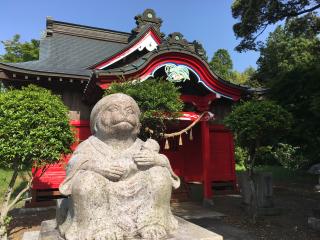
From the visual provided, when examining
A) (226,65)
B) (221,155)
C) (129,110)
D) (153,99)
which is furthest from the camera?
(226,65)

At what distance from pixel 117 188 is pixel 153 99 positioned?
157 inches

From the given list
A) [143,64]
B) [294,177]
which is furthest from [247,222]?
[294,177]

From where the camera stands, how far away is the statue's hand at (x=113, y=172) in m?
3.30

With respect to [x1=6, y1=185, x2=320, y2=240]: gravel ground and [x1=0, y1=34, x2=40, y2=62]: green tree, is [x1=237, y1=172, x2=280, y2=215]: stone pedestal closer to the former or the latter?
[x1=6, y1=185, x2=320, y2=240]: gravel ground

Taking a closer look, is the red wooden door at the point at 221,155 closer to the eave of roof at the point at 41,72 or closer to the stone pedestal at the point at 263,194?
the stone pedestal at the point at 263,194

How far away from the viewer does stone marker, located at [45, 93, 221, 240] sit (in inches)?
123

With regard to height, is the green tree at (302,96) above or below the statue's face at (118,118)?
above

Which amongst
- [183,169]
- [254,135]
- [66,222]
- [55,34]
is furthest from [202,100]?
[55,34]

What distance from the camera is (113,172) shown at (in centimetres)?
332

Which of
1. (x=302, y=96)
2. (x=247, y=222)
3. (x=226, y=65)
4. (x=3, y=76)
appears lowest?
(x=247, y=222)

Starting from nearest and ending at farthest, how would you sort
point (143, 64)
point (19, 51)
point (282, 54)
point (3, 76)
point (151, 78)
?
point (3, 76)
point (143, 64)
point (151, 78)
point (19, 51)
point (282, 54)

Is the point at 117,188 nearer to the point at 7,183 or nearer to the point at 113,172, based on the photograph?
the point at 113,172

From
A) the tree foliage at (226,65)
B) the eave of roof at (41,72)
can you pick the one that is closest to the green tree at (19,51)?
the eave of roof at (41,72)

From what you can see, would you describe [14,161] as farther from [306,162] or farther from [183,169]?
[306,162]
